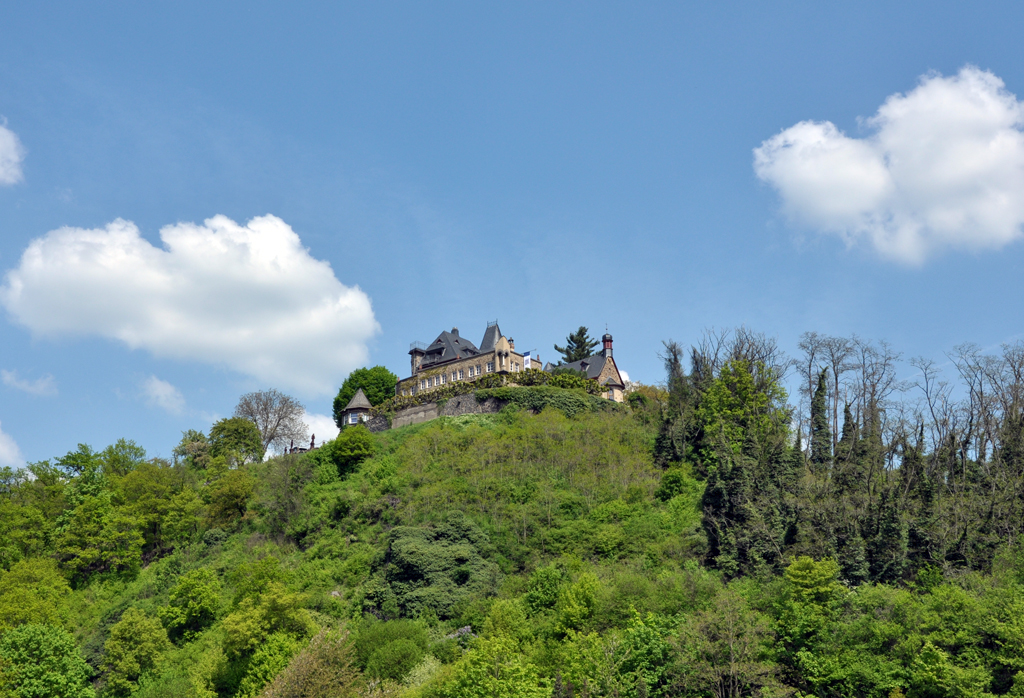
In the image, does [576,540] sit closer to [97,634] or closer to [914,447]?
[914,447]

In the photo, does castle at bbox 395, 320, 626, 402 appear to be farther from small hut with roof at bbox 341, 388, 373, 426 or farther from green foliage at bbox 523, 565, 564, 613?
green foliage at bbox 523, 565, 564, 613

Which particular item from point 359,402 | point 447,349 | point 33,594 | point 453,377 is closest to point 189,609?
point 33,594

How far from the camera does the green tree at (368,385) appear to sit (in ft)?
267

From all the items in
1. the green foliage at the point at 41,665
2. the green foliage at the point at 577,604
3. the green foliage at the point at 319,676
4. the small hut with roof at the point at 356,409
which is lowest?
the green foliage at the point at 41,665

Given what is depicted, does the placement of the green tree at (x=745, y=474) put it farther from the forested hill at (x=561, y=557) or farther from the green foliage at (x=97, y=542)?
the green foliage at (x=97, y=542)

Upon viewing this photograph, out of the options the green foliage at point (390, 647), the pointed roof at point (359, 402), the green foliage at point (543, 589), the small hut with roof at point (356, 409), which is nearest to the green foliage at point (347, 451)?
the small hut with roof at point (356, 409)

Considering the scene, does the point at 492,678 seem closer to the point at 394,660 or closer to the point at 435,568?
the point at 394,660

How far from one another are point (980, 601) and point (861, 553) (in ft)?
21.5

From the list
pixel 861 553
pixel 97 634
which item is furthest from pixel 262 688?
pixel 861 553

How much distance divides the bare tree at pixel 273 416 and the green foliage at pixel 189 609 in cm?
3704

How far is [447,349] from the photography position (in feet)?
246

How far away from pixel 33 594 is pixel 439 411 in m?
29.5

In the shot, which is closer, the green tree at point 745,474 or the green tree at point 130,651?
the green tree at point 745,474

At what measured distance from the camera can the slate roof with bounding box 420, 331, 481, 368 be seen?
242 ft
